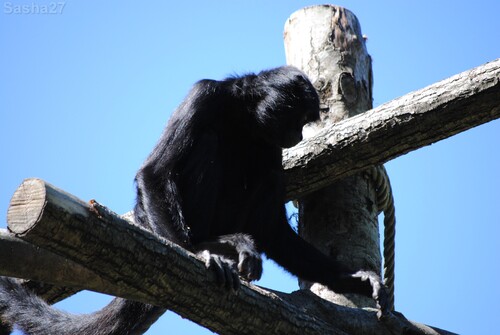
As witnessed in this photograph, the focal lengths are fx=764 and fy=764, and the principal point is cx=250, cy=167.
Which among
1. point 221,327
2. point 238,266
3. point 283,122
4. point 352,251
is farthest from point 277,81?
point 221,327

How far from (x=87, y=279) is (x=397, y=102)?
11.7 feet

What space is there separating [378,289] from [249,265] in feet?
4.39

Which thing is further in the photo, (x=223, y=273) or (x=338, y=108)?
(x=338, y=108)

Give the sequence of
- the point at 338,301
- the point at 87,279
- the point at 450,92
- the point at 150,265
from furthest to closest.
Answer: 1. the point at 338,301
2. the point at 450,92
3. the point at 87,279
4. the point at 150,265

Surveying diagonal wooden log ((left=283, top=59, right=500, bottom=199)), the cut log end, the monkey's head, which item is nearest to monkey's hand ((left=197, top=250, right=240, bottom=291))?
the cut log end

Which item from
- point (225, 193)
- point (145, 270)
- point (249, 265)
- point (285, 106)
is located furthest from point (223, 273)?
point (285, 106)

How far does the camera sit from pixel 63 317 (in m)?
6.89

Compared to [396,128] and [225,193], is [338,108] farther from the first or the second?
[225,193]

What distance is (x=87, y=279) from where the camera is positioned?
538 centimetres

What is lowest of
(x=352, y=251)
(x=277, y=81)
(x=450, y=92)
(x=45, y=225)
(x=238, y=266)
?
(x=45, y=225)

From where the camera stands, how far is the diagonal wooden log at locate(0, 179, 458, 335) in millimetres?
4152

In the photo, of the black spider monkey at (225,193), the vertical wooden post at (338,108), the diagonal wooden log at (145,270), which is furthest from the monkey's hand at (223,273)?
the vertical wooden post at (338,108)

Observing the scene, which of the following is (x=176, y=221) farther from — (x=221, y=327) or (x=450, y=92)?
(x=450, y=92)

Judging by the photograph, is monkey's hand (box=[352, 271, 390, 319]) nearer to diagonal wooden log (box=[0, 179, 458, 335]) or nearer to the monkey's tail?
diagonal wooden log (box=[0, 179, 458, 335])
